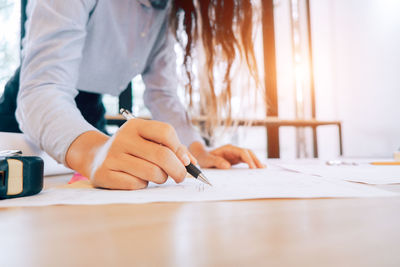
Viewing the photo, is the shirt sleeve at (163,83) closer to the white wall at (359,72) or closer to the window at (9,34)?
the window at (9,34)

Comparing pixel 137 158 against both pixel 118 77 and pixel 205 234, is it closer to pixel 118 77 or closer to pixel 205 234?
pixel 205 234

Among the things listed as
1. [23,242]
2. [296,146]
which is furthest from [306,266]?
[296,146]

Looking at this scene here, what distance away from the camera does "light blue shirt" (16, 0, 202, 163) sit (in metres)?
0.48

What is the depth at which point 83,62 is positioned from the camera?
0.79 metres

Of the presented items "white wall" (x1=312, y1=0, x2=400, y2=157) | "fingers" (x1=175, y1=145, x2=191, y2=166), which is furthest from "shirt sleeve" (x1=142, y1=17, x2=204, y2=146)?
"white wall" (x1=312, y1=0, x2=400, y2=157)

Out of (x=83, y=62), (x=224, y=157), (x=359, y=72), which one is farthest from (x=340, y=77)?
(x=83, y=62)

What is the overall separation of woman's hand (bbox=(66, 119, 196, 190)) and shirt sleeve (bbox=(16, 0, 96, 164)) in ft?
0.36

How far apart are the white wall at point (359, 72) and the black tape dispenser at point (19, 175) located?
243cm

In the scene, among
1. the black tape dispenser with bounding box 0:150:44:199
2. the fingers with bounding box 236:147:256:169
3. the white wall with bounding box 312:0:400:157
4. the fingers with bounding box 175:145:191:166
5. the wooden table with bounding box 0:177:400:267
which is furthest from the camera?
the white wall with bounding box 312:0:400:157

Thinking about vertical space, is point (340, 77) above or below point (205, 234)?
above

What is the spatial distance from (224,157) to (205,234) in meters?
0.64

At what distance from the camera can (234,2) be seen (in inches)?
34.9

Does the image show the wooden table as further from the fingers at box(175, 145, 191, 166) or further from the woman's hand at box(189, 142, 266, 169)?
the woman's hand at box(189, 142, 266, 169)

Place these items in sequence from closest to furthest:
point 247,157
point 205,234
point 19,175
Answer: point 205,234 → point 19,175 → point 247,157
